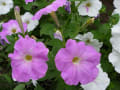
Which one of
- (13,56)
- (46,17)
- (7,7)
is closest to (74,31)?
(13,56)

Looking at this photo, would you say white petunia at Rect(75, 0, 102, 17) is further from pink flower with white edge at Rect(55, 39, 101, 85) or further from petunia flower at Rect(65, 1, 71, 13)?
pink flower with white edge at Rect(55, 39, 101, 85)

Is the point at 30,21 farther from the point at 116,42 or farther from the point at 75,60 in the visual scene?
the point at 75,60

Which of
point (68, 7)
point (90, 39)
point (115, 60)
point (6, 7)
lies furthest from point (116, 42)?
point (6, 7)

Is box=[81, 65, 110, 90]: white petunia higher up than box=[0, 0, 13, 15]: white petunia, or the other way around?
box=[0, 0, 13, 15]: white petunia

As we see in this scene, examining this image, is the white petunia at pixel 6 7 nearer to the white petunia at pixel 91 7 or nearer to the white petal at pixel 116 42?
the white petunia at pixel 91 7

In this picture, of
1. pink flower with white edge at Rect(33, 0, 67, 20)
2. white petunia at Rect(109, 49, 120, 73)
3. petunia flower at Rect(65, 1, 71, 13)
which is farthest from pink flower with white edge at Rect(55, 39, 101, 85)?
petunia flower at Rect(65, 1, 71, 13)

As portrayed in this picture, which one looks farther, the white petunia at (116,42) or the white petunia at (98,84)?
the white petunia at (116,42)

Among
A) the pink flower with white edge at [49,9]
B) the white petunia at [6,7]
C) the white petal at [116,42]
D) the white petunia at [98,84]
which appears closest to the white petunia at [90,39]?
the white petal at [116,42]
